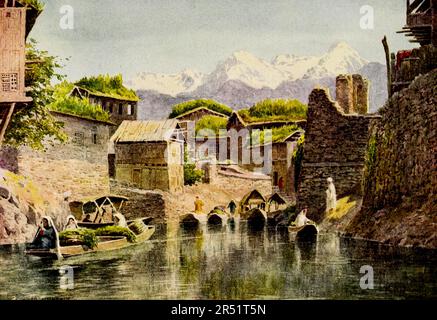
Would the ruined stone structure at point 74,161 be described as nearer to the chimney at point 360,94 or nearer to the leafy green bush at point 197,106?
the leafy green bush at point 197,106

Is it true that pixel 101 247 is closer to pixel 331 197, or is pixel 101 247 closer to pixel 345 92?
pixel 331 197

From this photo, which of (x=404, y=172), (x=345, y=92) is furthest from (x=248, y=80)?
(x=345, y=92)

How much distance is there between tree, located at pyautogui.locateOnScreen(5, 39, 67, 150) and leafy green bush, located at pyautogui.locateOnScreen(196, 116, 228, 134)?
2.65 m

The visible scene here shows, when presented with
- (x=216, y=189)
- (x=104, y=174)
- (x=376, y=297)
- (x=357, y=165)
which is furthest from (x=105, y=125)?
(x=376, y=297)

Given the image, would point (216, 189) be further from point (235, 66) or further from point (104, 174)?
point (235, 66)

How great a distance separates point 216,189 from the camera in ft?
53.6

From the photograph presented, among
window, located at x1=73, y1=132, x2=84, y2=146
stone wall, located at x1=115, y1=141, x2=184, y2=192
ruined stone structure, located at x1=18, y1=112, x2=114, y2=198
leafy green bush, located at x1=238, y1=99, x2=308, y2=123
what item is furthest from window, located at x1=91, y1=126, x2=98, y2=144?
leafy green bush, located at x1=238, y1=99, x2=308, y2=123

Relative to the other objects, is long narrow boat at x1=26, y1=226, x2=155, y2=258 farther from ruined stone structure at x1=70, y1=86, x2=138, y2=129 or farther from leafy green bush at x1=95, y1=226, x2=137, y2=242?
ruined stone structure at x1=70, y1=86, x2=138, y2=129

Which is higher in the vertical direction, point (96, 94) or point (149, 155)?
point (96, 94)

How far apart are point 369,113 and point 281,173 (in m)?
2.70

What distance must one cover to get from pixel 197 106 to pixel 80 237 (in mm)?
2946

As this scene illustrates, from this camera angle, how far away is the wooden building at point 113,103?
1347cm

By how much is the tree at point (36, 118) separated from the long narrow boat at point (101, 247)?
2.30 metres

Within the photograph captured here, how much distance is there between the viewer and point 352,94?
57.7 ft
